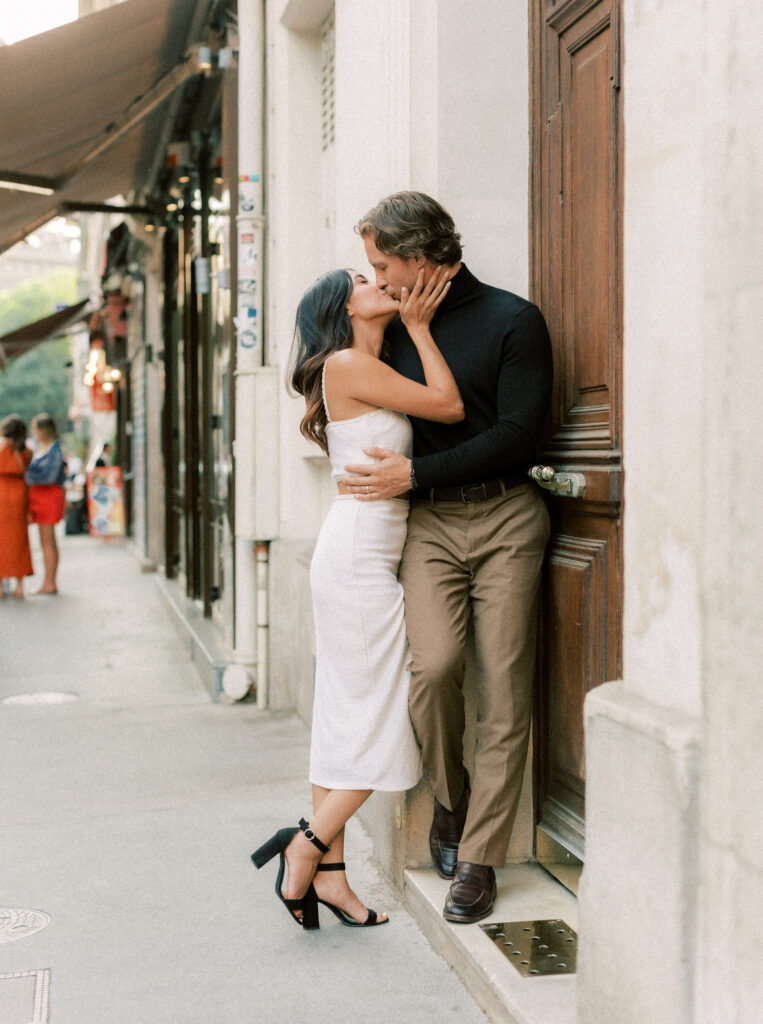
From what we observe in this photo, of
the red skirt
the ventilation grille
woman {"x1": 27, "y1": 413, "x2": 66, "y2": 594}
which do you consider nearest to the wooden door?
the ventilation grille

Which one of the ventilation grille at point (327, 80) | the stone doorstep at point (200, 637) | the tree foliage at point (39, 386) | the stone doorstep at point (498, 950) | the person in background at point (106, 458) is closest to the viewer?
the stone doorstep at point (498, 950)

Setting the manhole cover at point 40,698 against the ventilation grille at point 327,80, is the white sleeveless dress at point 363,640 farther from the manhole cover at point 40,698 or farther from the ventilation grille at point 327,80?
the manhole cover at point 40,698

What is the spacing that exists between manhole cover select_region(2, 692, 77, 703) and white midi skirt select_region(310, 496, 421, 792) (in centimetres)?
389

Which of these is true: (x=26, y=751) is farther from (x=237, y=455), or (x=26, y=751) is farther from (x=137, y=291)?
(x=137, y=291)

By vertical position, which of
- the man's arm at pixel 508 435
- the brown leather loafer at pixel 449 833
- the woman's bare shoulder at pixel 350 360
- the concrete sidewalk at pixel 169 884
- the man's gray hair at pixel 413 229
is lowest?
the concrete sidewalk at pixel 169 884

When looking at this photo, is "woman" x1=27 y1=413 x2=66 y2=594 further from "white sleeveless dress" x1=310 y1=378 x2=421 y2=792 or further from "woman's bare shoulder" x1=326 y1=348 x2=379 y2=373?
"woman's bare shoulder" x1=326 y1=348 x2=379 y2=373

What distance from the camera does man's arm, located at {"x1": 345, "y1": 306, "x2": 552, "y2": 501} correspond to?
10.2ft

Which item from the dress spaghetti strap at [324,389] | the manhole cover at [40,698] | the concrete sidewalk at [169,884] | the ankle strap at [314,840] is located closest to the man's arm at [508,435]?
the dress spaghetti strap at [324,389]

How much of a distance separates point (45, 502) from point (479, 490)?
33.1 ft

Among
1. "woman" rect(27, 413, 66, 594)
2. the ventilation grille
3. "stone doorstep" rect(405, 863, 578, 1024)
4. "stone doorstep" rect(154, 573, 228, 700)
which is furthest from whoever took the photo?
"woman" rect(27, 413, 66, 594)

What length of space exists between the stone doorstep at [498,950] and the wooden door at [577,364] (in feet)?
0.31

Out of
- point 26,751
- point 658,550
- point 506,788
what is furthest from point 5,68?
point 658,550

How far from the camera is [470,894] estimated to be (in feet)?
10.2

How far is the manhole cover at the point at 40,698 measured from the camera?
677 cm
